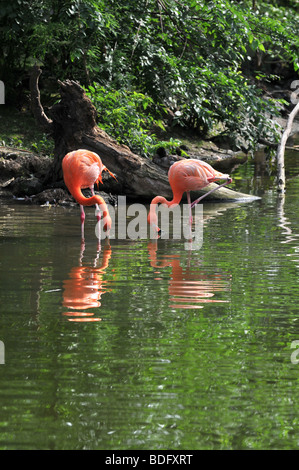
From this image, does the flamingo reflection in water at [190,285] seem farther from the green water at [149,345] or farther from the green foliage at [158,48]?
the green foliage at [158,48]

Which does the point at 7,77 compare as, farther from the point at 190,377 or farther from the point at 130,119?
the point at 190,377

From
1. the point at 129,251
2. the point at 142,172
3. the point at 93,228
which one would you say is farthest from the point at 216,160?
the point at 129,251

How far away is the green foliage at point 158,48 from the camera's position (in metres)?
10.7

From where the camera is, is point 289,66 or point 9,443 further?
point 289,66

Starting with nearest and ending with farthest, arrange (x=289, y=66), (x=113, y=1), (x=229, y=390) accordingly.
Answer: (x=229, y=390), (x=113, y=1), (x=289, y=66)

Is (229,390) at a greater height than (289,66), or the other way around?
(289,66)

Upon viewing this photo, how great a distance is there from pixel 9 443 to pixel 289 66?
19.8 m

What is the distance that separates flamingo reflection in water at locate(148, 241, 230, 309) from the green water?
0.01 metres

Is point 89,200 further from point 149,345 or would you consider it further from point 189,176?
point 149,345

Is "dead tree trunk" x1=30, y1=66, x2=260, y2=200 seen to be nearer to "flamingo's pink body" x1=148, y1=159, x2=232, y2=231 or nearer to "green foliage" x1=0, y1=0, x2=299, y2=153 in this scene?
"green foliage" x1=0, y1=0, x2=299, y2=153

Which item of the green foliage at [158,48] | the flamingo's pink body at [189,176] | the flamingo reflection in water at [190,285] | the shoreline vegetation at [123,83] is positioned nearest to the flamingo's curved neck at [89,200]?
the flamingo's pink body at [189,176]

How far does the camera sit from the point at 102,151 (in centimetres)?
944
